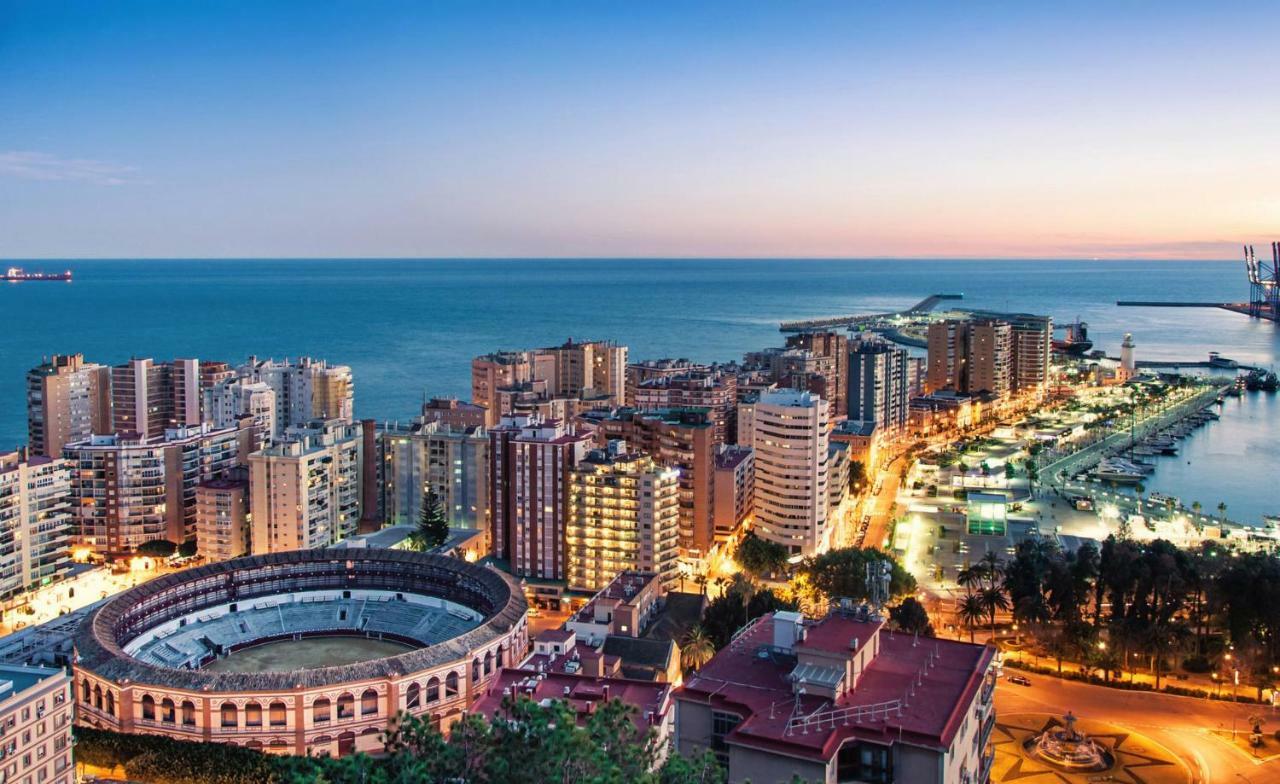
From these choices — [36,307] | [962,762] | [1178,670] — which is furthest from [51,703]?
[36,307]

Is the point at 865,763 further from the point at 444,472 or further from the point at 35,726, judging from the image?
the point at 444,472

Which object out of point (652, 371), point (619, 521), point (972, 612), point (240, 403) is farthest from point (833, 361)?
point (972, 612)

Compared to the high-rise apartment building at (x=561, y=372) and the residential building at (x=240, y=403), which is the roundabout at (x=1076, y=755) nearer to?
the residential building at (x=240, y=403)

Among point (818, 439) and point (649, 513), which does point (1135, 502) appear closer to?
point (818, 439)

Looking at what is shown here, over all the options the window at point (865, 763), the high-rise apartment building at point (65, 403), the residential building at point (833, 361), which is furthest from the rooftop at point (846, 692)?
the residential building at point (833, 361)

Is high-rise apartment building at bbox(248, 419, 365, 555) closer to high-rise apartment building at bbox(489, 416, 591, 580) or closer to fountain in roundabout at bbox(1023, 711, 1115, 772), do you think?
high-rise apartment building at bbox(489, 416, 591, 580)

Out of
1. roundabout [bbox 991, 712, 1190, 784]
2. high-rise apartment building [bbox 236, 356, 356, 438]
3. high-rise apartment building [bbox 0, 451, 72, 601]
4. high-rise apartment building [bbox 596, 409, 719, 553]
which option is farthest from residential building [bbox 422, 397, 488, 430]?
roundabout [bbox 991, 712, 1190, 784]
